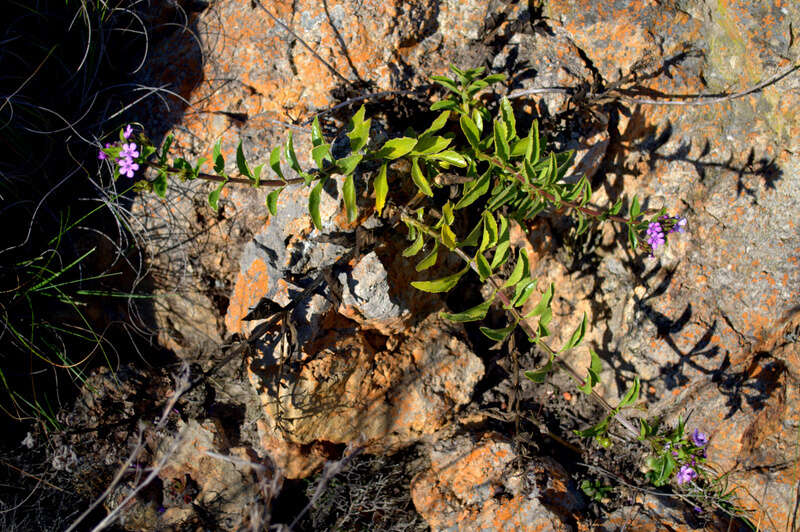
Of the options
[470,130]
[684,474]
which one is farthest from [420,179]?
[684,474]

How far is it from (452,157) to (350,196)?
1.98 feet

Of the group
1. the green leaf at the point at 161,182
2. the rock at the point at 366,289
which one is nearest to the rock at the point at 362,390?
the rock at the point at 366,289

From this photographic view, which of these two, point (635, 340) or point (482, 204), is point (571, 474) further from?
point (482, 204)

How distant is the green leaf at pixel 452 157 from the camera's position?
2949 millimetres

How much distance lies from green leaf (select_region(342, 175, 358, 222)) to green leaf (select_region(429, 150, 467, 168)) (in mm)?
487

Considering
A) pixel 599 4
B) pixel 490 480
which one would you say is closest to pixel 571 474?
pixel 490 480

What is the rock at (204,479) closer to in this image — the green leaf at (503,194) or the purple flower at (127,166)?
the purple flower at (127,166)

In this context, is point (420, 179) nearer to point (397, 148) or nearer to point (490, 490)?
point (397, 148)

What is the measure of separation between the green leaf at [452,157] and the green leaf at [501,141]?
0.20 meters

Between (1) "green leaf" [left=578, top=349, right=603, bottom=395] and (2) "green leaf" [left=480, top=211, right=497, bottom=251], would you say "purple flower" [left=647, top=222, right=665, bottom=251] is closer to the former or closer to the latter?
(1) "green leaf" [left=578, top=349, right=603, bottom=395]

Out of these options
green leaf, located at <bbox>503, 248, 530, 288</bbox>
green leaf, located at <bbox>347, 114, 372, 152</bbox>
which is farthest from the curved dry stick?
green leaf, located at <bbox>503, 248, 530, 288</bbox>

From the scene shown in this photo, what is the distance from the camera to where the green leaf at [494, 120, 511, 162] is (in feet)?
9.73

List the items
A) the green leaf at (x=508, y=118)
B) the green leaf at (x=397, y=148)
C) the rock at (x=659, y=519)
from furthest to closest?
the rock at (x=659, y=519)
the green leaf at (x=508, y=118)
the green leaf at (x=397, y=148)

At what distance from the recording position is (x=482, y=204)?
371 cm
